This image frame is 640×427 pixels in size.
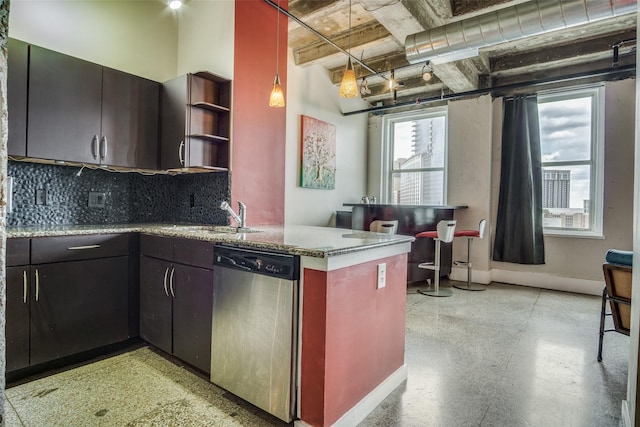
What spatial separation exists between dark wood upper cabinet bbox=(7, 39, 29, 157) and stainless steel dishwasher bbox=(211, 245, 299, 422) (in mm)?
1607

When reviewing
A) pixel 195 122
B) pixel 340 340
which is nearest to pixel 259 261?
pixel 340 340

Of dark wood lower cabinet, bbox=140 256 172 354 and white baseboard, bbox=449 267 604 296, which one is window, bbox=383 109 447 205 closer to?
white baseboard, bbox=449 267 604 296

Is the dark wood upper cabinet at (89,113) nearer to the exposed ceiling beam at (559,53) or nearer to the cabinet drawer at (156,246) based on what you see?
the cabinet drawer at (156,246)

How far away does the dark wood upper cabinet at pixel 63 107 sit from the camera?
2.41 meters

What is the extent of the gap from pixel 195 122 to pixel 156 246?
43.8 inches

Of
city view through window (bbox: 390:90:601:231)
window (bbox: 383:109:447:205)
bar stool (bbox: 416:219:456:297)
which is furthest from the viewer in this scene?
window (bbox: 383:109:447:205)

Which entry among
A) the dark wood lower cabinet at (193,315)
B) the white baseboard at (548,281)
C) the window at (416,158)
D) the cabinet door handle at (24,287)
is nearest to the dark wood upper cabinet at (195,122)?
the dark wood lower cabinet at (193,315)

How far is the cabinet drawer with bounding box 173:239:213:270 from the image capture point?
212 centimetres

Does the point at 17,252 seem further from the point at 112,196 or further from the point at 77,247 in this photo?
the point at 112,196

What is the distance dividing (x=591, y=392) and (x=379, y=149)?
4938 mm

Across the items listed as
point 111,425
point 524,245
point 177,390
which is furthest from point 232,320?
point 524,245

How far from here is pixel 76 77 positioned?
260 centimetres

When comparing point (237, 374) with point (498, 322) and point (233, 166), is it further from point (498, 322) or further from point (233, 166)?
point (498, 322)

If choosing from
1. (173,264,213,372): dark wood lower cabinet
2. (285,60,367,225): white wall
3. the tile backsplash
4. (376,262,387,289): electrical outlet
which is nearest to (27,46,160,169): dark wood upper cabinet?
the tile backsplash
